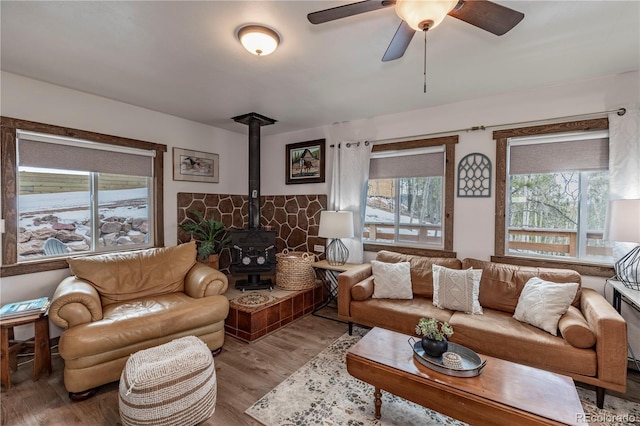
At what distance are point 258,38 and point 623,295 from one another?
11.3ft

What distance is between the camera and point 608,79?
8.63 ft

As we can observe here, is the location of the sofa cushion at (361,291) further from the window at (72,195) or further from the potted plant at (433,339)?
the window at (72,195)

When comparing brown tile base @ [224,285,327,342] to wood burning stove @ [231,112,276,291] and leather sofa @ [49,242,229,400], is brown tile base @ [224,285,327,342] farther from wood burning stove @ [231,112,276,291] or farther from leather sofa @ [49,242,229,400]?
wood burning stove @ [231,112,276,291]

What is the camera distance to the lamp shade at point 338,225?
3590 millimetres

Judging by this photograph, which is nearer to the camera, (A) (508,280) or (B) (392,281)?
(A) (508,280)

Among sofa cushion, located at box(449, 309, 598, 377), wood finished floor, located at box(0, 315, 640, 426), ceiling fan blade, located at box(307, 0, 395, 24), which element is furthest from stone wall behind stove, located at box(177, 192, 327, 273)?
ceiling fan blade, located at box(307, 0, 395, 24)

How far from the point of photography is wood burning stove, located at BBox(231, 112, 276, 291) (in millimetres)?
3678

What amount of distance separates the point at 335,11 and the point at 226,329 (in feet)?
10.4

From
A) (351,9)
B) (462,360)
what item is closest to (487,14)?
(351,9)

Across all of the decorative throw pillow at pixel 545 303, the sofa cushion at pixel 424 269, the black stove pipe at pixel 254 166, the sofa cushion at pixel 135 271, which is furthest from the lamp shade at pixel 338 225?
the decorative throw pillow at pixel 545 303

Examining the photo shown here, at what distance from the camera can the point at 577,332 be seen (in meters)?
2.03

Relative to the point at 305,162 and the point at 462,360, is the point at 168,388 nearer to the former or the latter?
the point at 462,360

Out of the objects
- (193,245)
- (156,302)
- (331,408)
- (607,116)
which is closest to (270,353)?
(331,408)

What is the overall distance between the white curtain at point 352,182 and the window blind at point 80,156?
8.27 ft
